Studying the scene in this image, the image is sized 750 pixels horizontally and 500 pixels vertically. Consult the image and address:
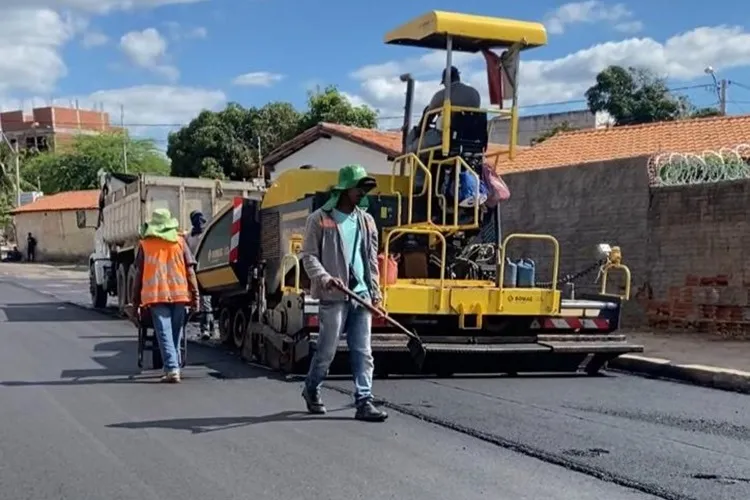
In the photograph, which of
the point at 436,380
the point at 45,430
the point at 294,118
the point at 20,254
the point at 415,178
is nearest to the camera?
the point at 45,430

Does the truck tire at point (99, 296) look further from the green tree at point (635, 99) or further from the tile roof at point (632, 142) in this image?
the green tree at point (635, 99)

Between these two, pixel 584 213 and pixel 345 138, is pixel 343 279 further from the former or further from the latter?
pixel 345 138

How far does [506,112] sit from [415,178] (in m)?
1.11

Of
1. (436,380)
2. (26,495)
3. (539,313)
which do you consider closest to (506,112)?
(539,313)

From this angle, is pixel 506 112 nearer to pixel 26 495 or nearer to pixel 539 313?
pixel 539 313

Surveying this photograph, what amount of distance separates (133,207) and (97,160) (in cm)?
4533

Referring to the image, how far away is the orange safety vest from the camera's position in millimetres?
9305

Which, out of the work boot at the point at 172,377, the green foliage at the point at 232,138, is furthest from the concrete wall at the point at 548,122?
the work boot at the point at 172,377

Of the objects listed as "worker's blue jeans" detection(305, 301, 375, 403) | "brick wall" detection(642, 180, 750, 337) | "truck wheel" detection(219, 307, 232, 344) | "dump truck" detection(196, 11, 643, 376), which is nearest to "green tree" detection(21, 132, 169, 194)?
"truck wheel" detection(219, 307, 232, 344)

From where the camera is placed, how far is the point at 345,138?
2820 cm

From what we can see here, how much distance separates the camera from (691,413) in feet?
25.5

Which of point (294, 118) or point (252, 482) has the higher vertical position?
point (294, 118)

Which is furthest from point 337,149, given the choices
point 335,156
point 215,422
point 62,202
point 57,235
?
point 57,235

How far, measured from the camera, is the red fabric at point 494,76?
9.99m
